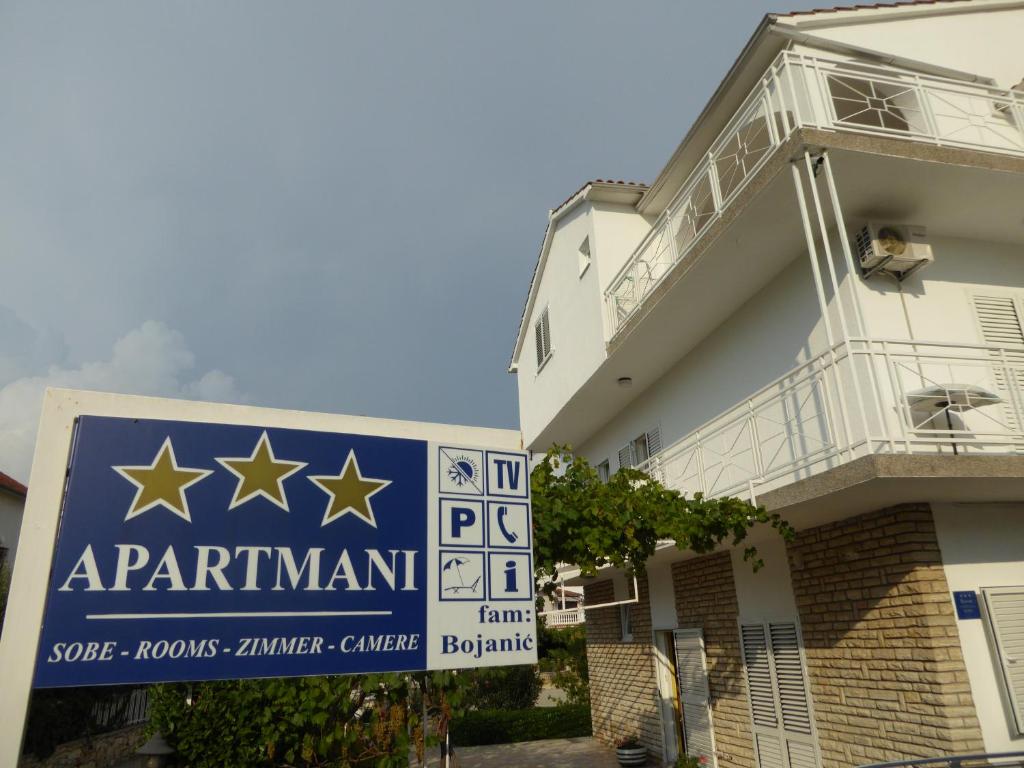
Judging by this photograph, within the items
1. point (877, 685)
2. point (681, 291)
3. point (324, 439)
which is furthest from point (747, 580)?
point (324, 439)

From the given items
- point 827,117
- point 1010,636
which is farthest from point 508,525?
point 827,117

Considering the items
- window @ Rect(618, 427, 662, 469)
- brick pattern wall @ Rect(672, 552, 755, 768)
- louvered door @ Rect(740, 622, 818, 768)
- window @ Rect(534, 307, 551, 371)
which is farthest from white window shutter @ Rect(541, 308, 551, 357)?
louvered door @ Rect(740, 622, 818, 768)

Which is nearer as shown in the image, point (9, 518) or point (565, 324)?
point (565, 324)

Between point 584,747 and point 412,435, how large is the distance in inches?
537

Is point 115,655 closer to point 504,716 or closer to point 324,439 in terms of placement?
point 324,439

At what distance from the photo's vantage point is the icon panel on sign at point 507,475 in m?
4.68

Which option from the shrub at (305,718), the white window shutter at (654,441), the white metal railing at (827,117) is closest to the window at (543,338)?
the white window shutter at (654,441)

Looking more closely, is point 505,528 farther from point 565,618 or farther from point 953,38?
point 565,618

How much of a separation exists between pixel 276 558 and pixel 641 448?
10.0 meters

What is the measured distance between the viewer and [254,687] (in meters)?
7.96

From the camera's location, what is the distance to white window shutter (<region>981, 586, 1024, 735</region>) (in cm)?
631

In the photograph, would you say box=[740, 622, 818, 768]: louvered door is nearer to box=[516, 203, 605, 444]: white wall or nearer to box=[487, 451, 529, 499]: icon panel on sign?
box=[516, 203, 605, 444]: white wall

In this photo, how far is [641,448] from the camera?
13.2 meters

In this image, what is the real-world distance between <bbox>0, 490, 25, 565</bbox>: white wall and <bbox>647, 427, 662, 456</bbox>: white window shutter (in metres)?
18.3
